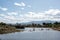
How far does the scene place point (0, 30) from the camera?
249 feet

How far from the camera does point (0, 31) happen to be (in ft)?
246

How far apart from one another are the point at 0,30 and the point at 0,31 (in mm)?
946
